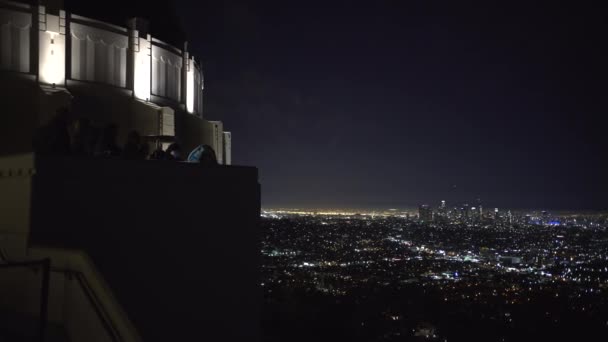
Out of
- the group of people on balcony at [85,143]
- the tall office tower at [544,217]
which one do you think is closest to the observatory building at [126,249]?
the group of people on balcony at [85,143]

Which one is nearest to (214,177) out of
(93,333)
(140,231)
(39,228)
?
(140,231)

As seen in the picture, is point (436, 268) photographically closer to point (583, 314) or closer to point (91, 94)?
point (583, 314)

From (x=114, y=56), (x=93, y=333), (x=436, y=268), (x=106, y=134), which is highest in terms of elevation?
(x=114, y=56)

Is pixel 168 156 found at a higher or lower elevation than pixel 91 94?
lower

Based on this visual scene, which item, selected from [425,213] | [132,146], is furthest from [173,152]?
[425,213]

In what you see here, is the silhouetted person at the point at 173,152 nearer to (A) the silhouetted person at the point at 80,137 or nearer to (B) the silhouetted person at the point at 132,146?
(B) the silhouetted person at the point at 132,146

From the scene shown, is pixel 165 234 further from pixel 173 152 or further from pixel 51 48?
pixel 51 48
